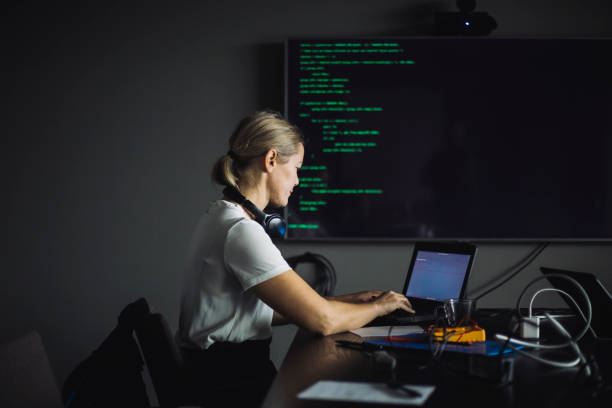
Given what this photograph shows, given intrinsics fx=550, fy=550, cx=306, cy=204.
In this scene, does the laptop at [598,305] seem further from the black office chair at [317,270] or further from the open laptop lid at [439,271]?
the black office chair at [317,270]

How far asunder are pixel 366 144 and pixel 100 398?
1.89m

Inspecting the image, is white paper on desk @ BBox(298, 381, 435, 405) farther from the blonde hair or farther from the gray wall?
the gray wall

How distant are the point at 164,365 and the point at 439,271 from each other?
998 mm

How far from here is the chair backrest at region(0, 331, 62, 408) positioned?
1154 mm

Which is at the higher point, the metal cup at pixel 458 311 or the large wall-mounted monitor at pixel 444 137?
the large wall-mounted monitor at pixel 444 137

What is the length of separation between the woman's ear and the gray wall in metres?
1.21

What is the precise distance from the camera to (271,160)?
5.50ft

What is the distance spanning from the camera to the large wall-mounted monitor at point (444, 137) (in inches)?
109

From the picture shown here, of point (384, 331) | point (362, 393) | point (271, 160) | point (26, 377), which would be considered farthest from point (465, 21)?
point (26, 377)

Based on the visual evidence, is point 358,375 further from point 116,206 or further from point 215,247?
point 116,206

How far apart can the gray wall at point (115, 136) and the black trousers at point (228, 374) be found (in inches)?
53.8

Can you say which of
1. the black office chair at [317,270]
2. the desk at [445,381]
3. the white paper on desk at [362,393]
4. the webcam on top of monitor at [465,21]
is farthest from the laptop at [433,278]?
the webcam on top of monitor at [465,21]

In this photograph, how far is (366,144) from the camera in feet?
9.12

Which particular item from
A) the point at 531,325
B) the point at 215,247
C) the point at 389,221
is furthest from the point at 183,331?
the point at 389,221
